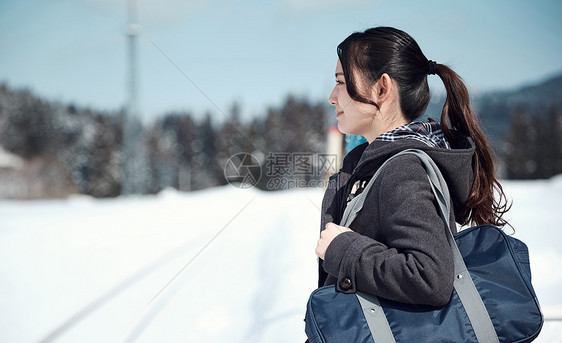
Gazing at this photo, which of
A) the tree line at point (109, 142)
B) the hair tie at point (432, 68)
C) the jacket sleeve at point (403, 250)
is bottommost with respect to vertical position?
the tree line at point (109, 142)

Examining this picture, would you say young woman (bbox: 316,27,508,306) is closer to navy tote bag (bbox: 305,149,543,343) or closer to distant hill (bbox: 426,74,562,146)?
navy tote bag (bbox: 305,149,543,343)

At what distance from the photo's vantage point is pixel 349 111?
0.98m

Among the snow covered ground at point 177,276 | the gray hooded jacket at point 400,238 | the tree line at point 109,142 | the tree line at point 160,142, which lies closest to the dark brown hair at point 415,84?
the gray hooded jacket at point 400,238

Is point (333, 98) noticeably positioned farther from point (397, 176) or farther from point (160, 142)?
point (160, 142)

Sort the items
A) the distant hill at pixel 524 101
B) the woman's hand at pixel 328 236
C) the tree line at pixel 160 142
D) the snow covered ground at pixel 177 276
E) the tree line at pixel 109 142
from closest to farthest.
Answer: the woman's hand at pixel 328 236 < the snow covered ground at pixel 177 276 < the tree line at pixel 160 142 < the distant hill at pixel 524 101 < the tree line at pixel 109 142

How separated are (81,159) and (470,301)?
40.7 metres

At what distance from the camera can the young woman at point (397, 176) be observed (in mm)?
743

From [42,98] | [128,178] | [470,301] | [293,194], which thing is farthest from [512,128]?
[42,98]

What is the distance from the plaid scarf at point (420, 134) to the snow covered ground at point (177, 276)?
0.78 metres

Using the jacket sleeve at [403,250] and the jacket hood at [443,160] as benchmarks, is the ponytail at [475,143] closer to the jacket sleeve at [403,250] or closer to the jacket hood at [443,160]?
the jacket hood at [443,160]

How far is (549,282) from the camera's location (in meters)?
2.46

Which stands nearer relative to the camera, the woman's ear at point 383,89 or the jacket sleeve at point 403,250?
the jacket sleeve at point 403,250

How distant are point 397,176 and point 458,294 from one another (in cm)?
24

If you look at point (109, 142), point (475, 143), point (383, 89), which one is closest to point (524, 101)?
point (109, 142)
